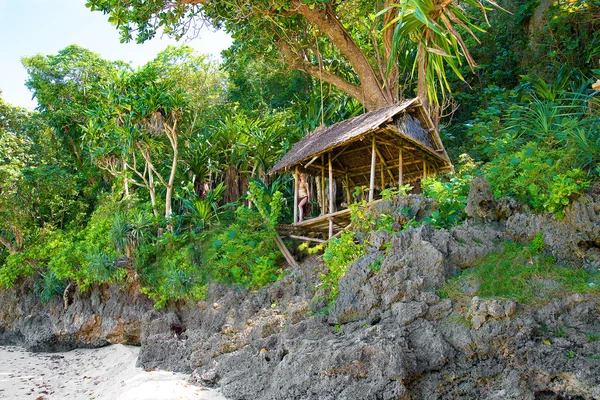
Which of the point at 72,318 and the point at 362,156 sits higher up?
the point at 362,156

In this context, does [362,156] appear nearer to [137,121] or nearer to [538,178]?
[538,178]

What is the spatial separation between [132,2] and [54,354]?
869 cm

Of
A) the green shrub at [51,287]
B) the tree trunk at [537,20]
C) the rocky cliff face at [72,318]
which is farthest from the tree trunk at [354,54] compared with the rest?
the green shrub at [51,287]

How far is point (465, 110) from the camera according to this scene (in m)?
15.2

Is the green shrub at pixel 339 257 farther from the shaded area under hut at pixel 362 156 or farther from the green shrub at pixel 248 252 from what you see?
the green shrub at pixel 248 252

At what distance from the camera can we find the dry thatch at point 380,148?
9203 mm

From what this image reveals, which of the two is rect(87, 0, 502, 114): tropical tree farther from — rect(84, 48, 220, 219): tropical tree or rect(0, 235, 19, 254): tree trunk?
rect(0, 235, 19, 254): tree trunk

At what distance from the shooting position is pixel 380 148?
11289 mm

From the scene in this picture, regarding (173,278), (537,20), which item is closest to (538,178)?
(173,278)

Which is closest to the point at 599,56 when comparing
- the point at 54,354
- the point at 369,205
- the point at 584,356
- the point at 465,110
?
the point at 465,110

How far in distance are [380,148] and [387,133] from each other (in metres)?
2.07

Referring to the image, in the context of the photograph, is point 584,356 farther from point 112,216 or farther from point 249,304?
point 112,216

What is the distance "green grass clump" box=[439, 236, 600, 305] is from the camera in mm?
5539

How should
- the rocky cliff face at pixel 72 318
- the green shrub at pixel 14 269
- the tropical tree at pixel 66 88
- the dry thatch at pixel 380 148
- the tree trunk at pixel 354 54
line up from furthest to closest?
the tropical tree at pixel 66 88 < the green shrub at pixel 14 269 < the tree trunk at pixel 354 54 < the rocky cliff face at pixel 72 318 < the dry thatch at pixel 380 148
